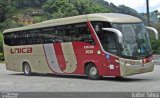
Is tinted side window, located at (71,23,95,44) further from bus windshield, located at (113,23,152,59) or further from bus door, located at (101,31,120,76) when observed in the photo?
bus windshield, located at (113,23,152,59)

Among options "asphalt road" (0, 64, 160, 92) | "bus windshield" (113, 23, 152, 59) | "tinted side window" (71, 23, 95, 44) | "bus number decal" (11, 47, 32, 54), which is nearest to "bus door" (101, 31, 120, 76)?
"bus windshield" (113, 23, 152, 59)

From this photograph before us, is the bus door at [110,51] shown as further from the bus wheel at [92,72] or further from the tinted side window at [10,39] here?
the tinted side window at [10,39]

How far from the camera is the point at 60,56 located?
79.7ft

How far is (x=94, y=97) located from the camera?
531 inches

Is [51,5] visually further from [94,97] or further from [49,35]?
[94,97]

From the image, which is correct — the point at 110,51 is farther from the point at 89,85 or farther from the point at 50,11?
the point at 50,11

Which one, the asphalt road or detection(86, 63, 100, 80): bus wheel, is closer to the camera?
the asphalt road

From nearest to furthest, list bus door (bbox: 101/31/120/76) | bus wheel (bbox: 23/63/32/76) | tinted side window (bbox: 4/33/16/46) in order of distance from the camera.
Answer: bus door (bbox: 101/31/120/76), bus wheel (bbox: 23/63/32/76), tinted side window (bbox: 4/33/16/46)

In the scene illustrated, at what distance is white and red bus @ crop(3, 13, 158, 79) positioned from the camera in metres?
20.4

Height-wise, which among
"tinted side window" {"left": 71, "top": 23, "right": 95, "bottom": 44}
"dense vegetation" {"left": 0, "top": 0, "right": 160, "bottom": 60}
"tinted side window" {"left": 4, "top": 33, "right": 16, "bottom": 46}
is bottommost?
"tinted side window" {"left": 4, "top": 33, "right": 16, "bottom": 46}

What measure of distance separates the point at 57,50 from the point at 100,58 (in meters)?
3.78

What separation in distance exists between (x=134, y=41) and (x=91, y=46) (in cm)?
217

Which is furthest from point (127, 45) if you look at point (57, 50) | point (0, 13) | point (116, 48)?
point (0, 13)

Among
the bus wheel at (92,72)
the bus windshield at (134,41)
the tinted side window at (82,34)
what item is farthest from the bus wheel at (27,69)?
the bus windshield at (134,41)
